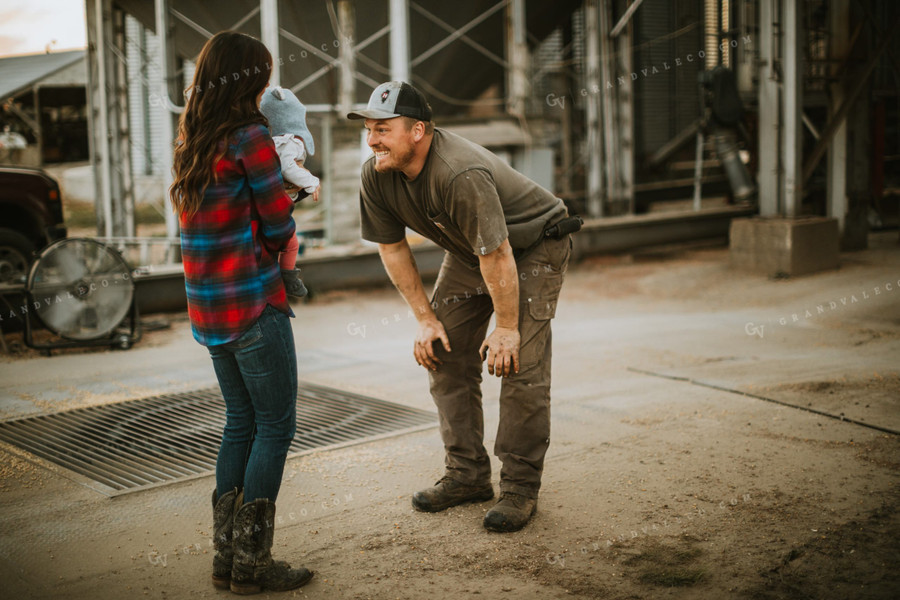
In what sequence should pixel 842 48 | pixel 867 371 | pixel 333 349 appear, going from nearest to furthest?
pixel 867 371, pixel 333 349, pixel 842 48

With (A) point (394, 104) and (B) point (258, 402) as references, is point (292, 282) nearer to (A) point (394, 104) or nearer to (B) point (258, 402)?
(B) point (258, 402)

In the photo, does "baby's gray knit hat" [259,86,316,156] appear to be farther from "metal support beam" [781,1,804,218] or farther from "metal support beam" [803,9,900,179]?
"metal support beam" [803,9,900,179]

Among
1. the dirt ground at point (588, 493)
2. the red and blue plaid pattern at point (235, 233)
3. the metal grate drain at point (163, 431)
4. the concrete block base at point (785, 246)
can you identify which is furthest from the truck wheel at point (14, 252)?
the concrete block base at point (785, 246)

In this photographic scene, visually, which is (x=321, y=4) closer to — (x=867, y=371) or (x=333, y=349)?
(x=333, y=349)

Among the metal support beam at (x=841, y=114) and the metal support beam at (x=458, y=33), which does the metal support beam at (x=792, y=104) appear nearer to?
the metal support beam at (x=841, y=114)

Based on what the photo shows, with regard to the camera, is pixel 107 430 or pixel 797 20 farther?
pixel 797 20

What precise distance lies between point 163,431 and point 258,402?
8.25 ft

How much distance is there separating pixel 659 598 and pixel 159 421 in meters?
3.62

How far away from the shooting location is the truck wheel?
8727 mm

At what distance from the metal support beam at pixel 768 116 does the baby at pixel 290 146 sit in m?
8.94

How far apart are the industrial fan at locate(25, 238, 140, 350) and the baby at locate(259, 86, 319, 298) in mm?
4988

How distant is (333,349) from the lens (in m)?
7.84

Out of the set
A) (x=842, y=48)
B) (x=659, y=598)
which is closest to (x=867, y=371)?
(x=659, y=598)

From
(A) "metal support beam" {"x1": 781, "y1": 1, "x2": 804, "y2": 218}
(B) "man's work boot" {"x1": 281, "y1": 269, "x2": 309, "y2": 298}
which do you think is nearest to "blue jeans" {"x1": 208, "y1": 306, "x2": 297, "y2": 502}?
(B) "man's work boot" {"x1": 281, "y1": 269, "x2": 309, "y2": 298}
